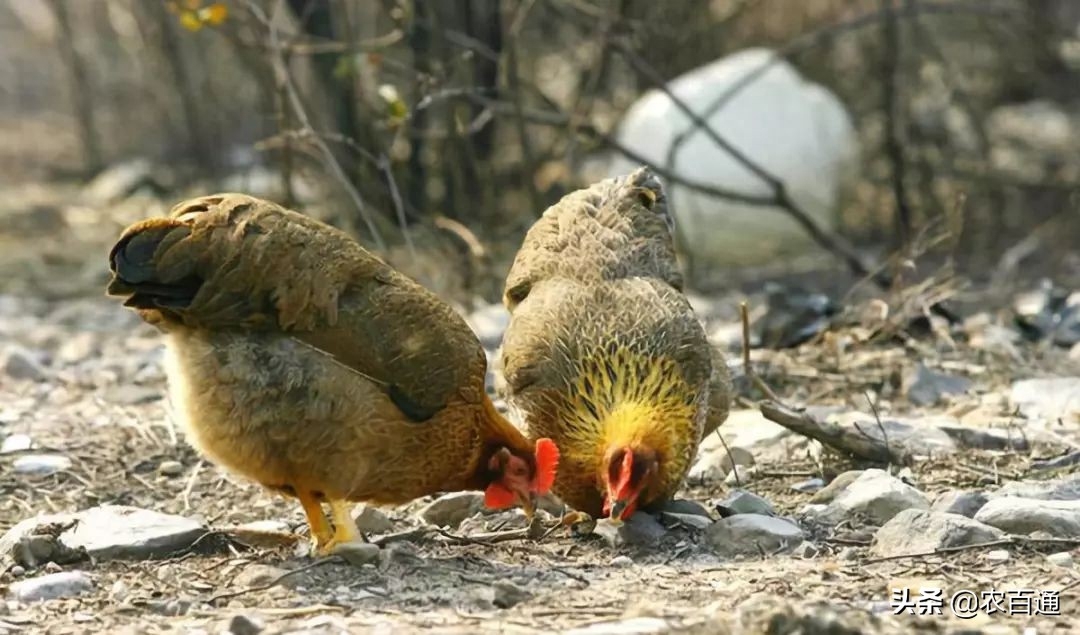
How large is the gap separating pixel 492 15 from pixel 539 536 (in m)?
4.97

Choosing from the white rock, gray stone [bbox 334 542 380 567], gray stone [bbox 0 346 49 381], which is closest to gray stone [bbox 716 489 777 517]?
gray stone [bbox 334 542 380 567]

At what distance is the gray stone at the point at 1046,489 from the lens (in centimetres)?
469

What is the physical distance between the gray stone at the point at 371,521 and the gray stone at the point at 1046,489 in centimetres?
189

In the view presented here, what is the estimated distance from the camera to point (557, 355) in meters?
4.89

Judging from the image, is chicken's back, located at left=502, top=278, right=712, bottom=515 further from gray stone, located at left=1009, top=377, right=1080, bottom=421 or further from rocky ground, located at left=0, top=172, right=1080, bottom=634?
gray stone, located at left=1009, top=377, right=1080, bottom=421

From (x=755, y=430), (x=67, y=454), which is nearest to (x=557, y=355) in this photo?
(x=755, y=430)

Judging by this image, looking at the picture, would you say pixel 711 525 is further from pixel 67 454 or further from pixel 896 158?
pixel 896 158

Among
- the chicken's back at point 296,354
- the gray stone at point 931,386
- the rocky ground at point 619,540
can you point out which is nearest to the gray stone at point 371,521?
the rocky ground at point 619,540

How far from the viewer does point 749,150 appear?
29.9 feet

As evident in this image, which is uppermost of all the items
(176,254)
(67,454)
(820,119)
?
(820,119)

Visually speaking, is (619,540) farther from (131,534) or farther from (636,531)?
(131,534)

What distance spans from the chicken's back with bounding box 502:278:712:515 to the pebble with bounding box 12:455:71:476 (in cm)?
170

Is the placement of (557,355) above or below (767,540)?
above

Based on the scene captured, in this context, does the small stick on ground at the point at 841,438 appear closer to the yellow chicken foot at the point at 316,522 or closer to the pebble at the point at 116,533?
the yellow chicken foot at the point at 316,522
